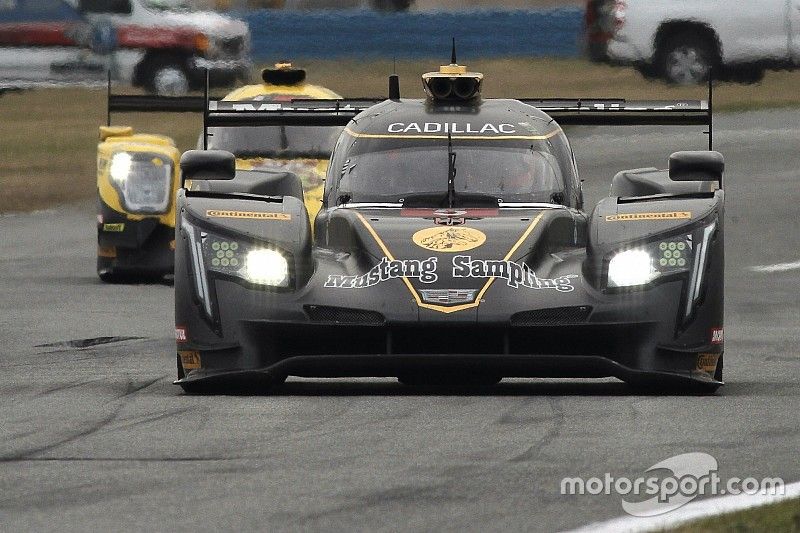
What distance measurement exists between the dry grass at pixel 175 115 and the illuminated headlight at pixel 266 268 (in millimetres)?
16028

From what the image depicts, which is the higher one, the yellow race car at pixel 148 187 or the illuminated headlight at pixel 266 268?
the illuminated headlight at pixel 266 268

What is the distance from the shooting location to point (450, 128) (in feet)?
39.3

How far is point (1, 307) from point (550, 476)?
870cm

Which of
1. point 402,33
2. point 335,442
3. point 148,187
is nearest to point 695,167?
point 335,442

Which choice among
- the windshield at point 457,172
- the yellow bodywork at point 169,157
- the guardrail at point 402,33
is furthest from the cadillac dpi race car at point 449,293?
the guardrail at point 402,33

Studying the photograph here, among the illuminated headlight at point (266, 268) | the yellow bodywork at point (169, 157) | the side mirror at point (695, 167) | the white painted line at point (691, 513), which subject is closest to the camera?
the white painted line at point (691, 513)

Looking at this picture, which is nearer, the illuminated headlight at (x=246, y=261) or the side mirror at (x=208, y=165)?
the illuminated headlight at (x=246, y=261)

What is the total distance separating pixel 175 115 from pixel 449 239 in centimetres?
2412

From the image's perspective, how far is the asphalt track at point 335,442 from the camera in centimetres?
712

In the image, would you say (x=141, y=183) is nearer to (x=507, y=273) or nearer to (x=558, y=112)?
(x=558, y=112)

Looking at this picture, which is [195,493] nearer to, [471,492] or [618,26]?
[471,492]

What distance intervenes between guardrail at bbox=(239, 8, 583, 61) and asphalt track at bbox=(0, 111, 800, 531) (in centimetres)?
1687

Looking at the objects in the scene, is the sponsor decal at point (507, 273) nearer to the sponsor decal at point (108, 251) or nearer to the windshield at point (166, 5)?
the sponsor decal at point (108, 251)

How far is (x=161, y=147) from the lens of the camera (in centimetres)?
1814
